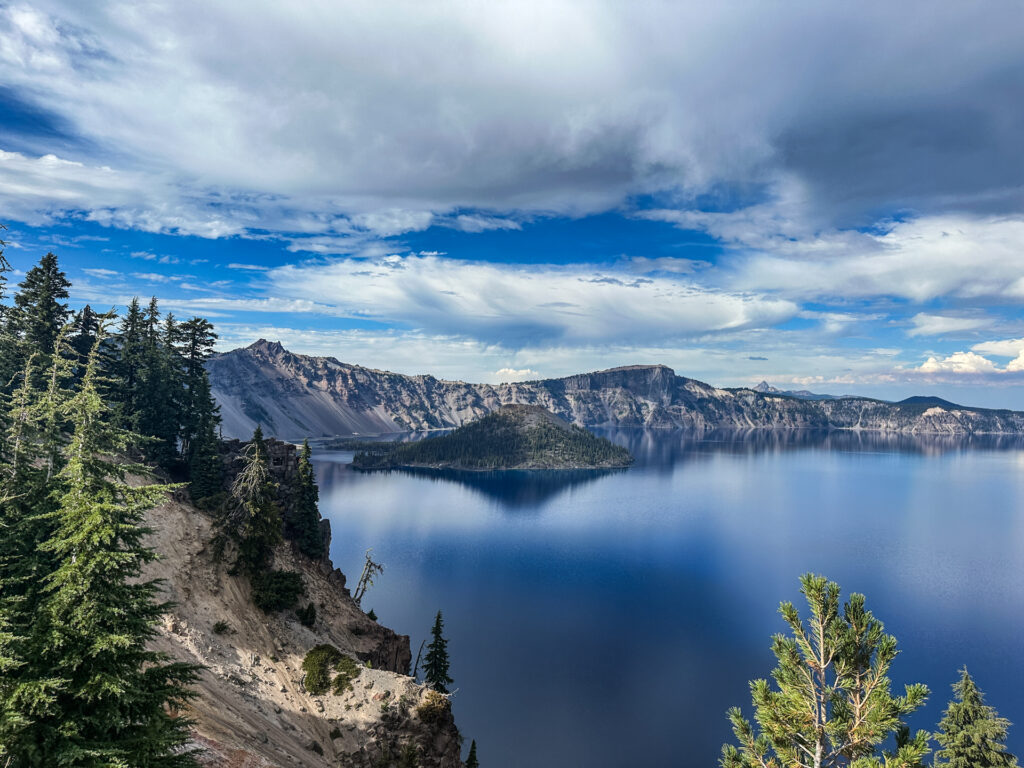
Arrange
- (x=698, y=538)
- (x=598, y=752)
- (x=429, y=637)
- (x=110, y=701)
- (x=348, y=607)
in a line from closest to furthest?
1. (x=110, y=701)
2. (x=598, y=752)
3. (x=348, y=607)
4. (x=429, y=637)
5. (x=698, y=538)

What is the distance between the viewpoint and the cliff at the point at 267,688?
118 ft

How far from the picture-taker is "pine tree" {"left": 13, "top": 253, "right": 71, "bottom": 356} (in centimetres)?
6197

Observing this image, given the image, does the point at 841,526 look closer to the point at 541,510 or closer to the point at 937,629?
the point at 937,629

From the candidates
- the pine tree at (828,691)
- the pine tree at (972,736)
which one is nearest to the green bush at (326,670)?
the pine tree at (828,691)

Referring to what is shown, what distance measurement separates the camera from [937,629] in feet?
275

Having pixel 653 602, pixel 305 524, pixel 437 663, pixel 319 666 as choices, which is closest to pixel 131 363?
pixel 305 524

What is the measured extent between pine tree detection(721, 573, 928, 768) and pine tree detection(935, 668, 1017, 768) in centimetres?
3067

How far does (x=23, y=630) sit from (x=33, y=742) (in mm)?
4130

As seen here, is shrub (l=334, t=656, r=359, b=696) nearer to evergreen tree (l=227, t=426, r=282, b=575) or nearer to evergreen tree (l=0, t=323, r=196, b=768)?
evergreen tree (l=227, t=426, r=282, b=575)

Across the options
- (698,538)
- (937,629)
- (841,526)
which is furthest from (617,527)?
(937,629)

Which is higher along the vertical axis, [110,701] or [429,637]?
[110,701]

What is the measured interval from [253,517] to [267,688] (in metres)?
16.2

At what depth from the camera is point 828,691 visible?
17.8 metres

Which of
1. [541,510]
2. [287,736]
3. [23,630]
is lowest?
[541,510]
